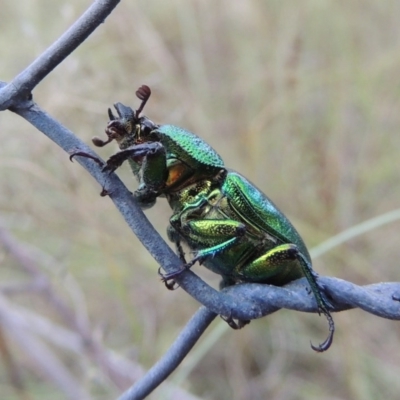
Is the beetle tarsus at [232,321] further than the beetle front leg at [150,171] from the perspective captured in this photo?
No

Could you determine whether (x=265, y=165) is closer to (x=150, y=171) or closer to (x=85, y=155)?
(x=150, y=171)

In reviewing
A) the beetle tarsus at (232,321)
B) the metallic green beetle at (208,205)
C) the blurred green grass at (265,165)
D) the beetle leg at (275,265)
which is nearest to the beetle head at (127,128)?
the metallic green beetle at (208,205)

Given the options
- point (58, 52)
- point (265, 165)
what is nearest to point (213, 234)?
point (58, 52)

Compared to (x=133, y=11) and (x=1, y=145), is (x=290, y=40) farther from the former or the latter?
(x=1, y=145)

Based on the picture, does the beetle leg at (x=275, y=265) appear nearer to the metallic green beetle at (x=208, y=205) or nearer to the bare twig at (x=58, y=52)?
the metallic green beetle at (x=208, y=205)

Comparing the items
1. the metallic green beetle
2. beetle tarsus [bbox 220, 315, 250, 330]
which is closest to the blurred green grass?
the metallic green beetle
